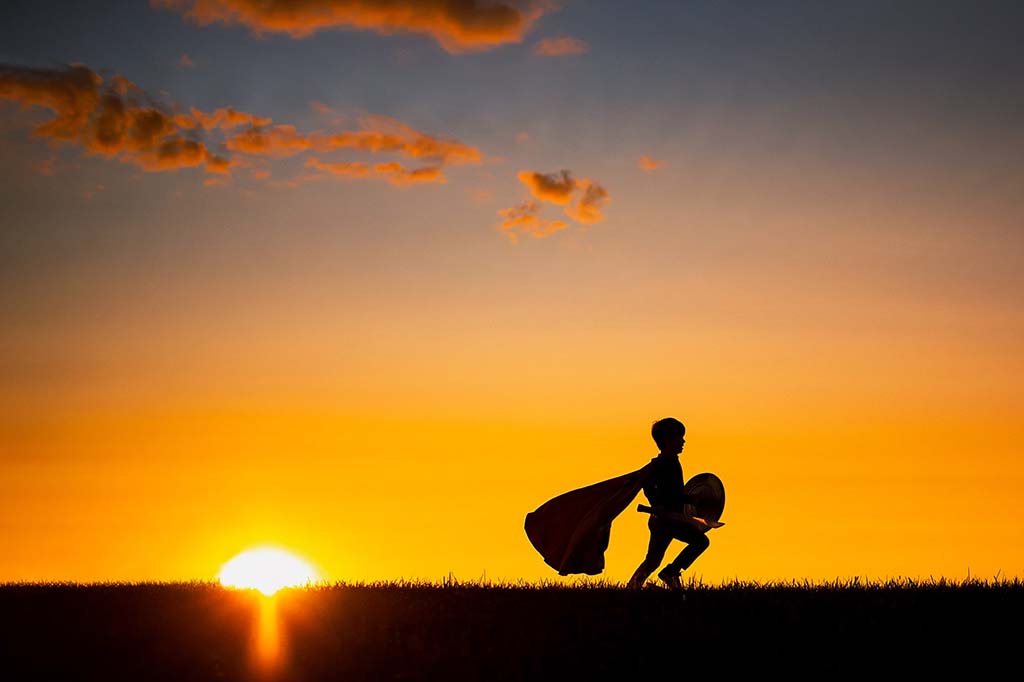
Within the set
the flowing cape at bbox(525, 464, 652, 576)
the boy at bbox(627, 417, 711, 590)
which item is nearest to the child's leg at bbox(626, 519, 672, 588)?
the boy at bbox(627, 417, 711, 590)

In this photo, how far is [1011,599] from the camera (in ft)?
49.7

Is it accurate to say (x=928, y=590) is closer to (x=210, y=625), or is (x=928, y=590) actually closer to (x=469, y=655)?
(x=469, y=655)

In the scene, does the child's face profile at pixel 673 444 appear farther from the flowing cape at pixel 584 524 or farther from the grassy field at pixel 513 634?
the grassy field at pixel 513 634

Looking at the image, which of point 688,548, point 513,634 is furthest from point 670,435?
point 513,634

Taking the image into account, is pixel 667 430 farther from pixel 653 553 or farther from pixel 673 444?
pixel 653 553

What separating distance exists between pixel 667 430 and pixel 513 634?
5207mm

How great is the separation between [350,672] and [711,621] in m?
4.35

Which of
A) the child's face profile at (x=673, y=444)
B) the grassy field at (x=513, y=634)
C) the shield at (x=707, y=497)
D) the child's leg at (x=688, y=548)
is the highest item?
the child's face profile at (x=673, y=444)

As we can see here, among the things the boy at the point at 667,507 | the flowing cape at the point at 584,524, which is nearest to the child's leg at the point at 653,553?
the boy at the point at 667,507

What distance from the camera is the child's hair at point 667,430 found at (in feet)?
55.6

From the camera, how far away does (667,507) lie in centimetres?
1688

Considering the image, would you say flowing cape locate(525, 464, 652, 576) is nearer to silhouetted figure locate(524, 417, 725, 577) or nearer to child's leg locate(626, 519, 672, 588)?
silhouetted figure locate(524, 417, 725, 577)

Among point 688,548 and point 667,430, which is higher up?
point 667,430

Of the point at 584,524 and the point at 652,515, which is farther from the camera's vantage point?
the point at 584,524
